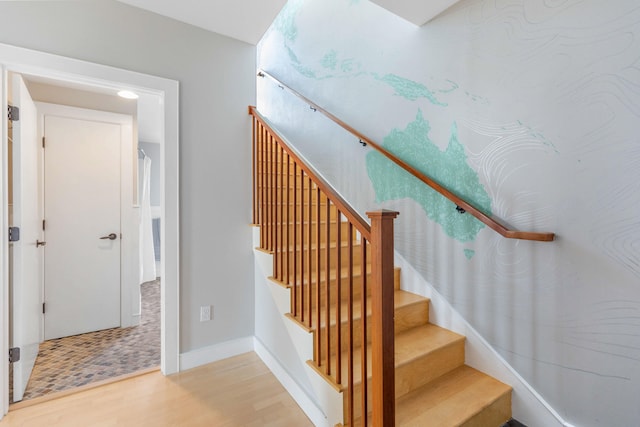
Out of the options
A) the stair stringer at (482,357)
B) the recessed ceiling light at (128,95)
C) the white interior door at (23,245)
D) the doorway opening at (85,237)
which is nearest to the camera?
the stair stringer at (482,357)

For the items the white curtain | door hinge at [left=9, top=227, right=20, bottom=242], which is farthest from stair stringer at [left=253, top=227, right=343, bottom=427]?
the white curtain

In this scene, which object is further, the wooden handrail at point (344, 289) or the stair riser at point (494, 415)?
the stair riser at point (494, 415)

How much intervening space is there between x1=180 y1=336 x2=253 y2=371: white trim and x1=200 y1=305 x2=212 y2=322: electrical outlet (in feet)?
0.72

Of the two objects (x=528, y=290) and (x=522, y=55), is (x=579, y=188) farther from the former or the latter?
(x=522, y=55)

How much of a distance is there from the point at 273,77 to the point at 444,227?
109 inches

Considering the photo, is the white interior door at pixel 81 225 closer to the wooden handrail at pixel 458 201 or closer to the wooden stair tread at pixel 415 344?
the wooden handrail at pixel 458 201

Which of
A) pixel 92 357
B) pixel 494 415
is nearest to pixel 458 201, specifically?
pixel 494 415

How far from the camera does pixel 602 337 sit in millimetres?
1336

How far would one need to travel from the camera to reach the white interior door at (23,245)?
1.75 m

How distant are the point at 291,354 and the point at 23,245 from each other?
1796 millimetres

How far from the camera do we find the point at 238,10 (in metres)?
2.02

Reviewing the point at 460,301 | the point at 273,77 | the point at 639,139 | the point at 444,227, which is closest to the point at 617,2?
the point at 639,139

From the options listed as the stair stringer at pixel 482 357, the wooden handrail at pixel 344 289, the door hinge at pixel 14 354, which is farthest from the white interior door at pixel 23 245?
the stair stringer at pixel 482 357

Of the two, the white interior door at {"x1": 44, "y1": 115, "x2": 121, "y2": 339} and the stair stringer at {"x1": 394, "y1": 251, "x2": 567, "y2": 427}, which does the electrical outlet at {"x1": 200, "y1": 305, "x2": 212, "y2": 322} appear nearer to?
the white interior door at {"x1": 44, "y1": 115, "x2": 121, "y2": 339}
